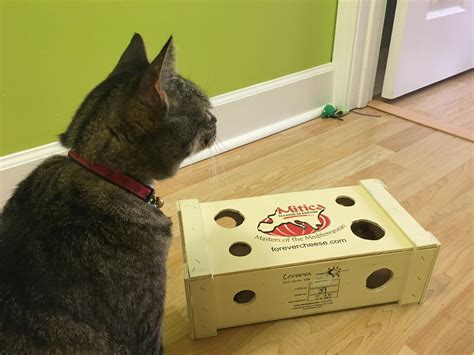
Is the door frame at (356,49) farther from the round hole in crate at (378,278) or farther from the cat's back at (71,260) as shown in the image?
the cat's back at (71,260)

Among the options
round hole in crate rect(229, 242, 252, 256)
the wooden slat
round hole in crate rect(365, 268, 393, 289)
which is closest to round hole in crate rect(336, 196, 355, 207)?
round hole in crate rect(365, 268, 393, 289)

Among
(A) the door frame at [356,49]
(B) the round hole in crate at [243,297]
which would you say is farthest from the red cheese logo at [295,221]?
(A) the door frame at [356,49]

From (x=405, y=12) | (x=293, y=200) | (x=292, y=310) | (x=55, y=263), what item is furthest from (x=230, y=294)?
(x=405, y=12)

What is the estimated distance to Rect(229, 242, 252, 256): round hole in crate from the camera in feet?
3.18

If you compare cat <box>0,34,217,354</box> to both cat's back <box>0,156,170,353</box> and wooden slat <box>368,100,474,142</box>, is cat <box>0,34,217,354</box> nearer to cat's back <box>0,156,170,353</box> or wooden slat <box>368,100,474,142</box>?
cat's back <box>0,156,170,353</box>

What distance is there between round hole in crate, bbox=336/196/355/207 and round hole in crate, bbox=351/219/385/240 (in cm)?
6

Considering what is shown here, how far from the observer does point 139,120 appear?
65cm

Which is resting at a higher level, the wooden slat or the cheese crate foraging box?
the cheese crate foraging box

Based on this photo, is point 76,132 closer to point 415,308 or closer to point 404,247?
point 404,247

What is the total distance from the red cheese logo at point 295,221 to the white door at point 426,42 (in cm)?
118

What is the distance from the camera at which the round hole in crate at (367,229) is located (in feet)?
3.39

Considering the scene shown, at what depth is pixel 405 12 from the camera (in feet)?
6.00

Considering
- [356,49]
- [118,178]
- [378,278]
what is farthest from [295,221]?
[356,49]

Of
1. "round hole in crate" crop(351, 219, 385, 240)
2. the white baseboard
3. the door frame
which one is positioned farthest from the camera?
the door frame
